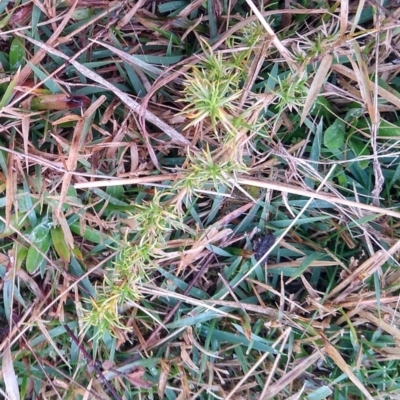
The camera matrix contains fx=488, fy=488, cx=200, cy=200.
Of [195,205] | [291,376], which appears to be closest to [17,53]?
[195,205]

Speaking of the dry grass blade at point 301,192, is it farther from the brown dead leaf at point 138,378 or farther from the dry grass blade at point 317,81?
the brown dead leaf at point 138,378

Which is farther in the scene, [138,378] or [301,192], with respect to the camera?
[138,378]

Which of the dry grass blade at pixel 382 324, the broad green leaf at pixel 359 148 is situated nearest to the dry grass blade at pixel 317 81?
the broad green leaf at pixel 359 148

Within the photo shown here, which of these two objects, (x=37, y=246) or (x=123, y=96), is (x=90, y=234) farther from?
(x=123, y=96)

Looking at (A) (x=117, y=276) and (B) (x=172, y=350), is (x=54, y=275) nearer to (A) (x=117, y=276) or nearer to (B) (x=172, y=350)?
(A) (x=117, y=276)

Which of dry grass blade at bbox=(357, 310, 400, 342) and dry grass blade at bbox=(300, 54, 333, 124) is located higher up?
dry grass blade at bbox=(300, 54, 333, 124)

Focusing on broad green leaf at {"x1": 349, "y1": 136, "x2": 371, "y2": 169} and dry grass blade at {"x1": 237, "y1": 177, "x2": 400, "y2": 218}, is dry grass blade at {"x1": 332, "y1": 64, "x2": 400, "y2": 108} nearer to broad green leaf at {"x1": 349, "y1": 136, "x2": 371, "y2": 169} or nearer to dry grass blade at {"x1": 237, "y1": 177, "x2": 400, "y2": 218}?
broad green leaf at {"x1": 349, "y1": 136, "x2": 371, "y2": 169}

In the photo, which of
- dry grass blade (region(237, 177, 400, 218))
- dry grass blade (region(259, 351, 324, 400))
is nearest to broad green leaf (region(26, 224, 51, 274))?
dry grass blade (region(237, 177, 400, 218))
